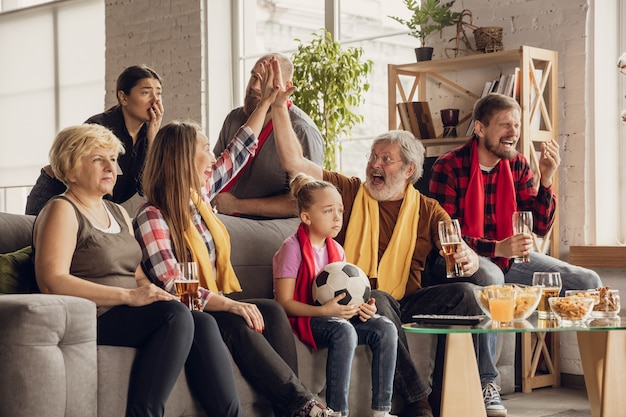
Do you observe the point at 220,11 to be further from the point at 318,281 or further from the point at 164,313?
the point at 164,313

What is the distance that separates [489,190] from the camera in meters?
4.40

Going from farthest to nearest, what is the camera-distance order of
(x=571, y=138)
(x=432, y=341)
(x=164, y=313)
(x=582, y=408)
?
1. (x=571, y=138)
2. (x=582, y=408)
3. (x=432, y=341)
4. (x=164, y=313)

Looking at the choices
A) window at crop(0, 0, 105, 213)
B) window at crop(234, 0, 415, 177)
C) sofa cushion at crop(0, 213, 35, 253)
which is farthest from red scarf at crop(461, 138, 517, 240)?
window at crop(0, 0, 105, 213)

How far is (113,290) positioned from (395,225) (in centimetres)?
144

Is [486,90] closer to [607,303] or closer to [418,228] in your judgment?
[418,228]

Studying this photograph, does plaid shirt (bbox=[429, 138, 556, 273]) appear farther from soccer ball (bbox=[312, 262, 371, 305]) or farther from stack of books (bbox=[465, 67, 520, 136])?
soccer ball (bbox=[312, 262, 371, 305])

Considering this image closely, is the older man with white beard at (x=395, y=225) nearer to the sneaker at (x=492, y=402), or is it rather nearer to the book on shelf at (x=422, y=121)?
the sneaker at (x=492, y=402)

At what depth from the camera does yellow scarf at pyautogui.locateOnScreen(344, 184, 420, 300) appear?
156 inches

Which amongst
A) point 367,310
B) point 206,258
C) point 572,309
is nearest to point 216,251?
point 206,258

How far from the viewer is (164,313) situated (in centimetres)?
290

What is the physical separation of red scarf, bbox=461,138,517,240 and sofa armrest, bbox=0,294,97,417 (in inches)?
82.0

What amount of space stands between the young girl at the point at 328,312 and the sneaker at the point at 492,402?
57 centimetres

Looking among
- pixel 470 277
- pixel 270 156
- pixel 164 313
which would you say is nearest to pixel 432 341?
pixel 470 277

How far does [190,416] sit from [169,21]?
446 centimetres
